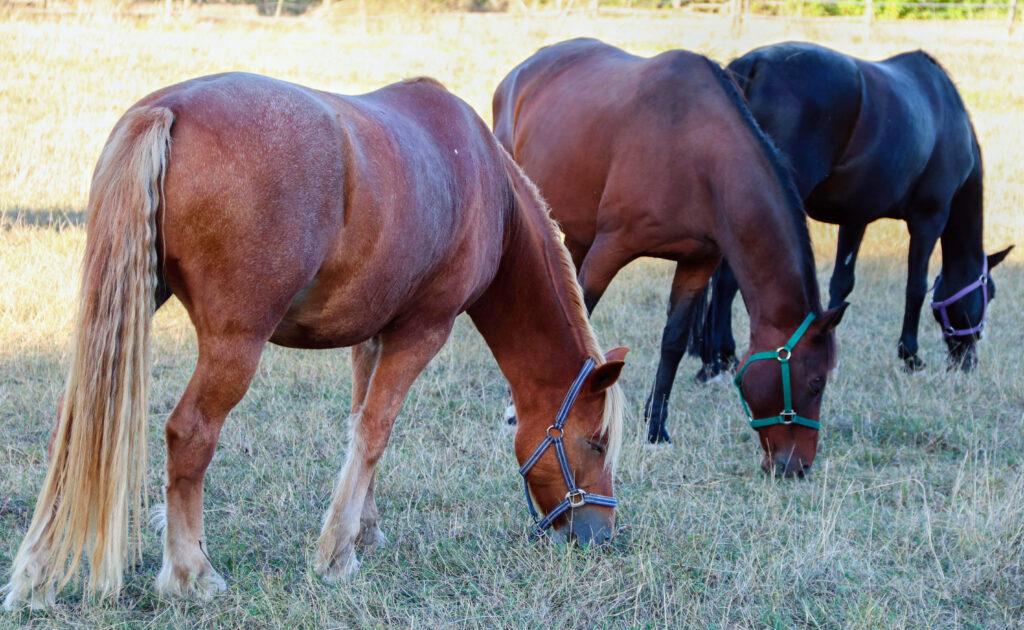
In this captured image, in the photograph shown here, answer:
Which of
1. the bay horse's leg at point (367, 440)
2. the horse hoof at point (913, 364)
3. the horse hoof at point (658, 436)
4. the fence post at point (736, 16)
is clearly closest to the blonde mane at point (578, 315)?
the bay horse's leg at point (367, 440)

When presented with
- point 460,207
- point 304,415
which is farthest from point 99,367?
point 304,415

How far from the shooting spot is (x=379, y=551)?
10.6 feet

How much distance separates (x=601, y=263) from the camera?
482 cm

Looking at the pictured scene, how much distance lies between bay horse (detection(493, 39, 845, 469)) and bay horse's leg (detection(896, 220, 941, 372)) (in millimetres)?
2084

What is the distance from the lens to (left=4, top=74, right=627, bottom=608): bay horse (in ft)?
7.48

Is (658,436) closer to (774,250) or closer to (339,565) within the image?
(774,250)

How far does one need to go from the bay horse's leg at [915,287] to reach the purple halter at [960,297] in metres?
0.15

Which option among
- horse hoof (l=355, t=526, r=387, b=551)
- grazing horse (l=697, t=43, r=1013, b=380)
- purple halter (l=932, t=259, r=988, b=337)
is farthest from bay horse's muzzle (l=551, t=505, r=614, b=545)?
purple halter (l=932, t=259, r=988, b=337)

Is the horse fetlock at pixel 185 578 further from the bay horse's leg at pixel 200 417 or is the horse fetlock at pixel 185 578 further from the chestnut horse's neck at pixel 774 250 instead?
the chestnut horse's neck at pixel 774 250

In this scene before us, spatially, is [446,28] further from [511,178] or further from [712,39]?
[511,178]

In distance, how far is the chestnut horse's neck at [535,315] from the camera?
130 inches

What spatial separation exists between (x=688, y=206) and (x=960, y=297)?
274 cm

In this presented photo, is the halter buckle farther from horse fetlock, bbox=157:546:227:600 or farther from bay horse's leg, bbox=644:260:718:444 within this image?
bay horse's leg, bbox=644:260:718:444

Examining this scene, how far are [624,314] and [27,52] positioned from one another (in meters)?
10.7
